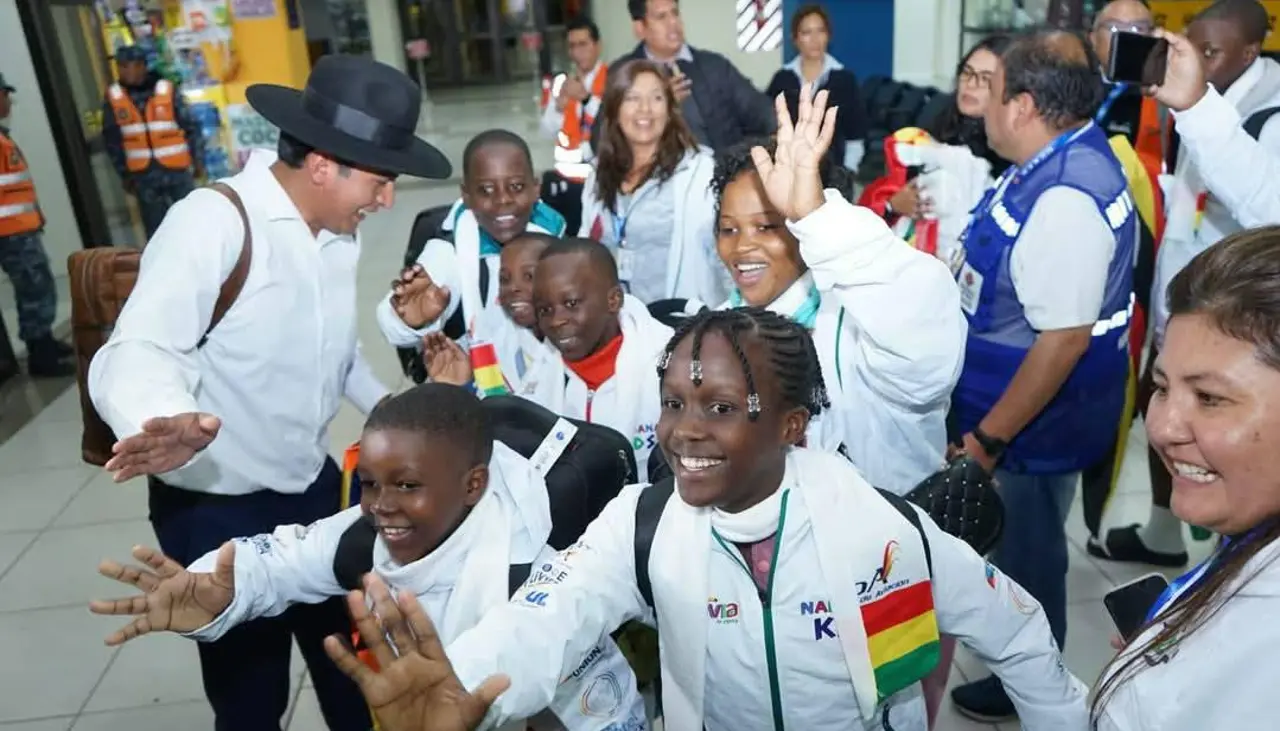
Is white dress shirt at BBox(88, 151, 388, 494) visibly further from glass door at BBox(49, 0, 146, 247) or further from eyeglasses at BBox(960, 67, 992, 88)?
glass door at BBox(49, 0, 146, 247)

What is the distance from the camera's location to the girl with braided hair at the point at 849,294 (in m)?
1.37

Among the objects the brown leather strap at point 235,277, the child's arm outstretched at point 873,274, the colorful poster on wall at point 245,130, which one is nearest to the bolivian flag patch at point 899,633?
the child's arm outstretched at point 873,274

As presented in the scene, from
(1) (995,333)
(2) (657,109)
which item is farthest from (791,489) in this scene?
(2) (657,109)

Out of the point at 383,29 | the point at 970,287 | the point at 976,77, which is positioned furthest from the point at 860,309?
the point at 383,29

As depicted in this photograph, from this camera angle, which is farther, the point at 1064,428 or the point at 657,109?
the point at 657,109

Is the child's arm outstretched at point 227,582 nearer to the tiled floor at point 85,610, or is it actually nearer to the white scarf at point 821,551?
the white scarf at point 821,551

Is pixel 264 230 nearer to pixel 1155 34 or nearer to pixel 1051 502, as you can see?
pixel 1051 502

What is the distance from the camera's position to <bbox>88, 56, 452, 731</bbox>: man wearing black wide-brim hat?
5.46ft

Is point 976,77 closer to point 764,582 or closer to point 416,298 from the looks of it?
point 416,298

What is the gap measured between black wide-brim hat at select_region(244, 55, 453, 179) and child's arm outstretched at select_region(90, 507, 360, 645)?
67 cm

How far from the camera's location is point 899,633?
1.23m

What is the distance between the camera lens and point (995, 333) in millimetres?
2035

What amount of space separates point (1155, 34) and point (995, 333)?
0.77 metres

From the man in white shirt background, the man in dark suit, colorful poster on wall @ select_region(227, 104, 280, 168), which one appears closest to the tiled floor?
the man in white shirt background
